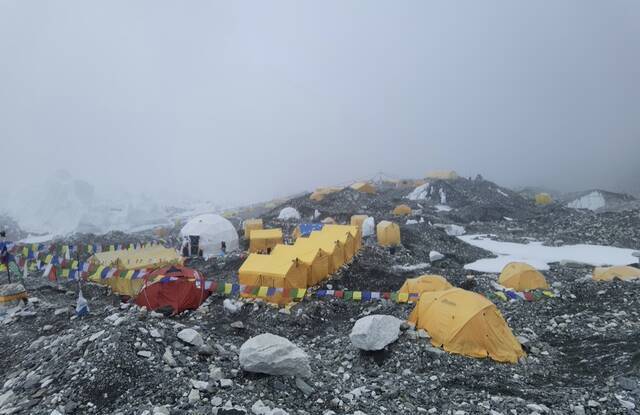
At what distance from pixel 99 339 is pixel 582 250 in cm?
2628

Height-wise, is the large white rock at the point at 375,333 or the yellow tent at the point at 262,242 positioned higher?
the large white rock at the point at 375,333

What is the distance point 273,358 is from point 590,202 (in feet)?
186

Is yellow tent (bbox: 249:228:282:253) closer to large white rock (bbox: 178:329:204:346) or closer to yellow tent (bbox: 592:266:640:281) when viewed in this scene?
large white rock (bbox: 178:329:204:346)

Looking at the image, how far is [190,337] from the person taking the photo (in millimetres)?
7883

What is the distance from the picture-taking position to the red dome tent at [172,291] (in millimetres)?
12109

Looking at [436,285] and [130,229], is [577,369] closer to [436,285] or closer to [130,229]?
[436,285]

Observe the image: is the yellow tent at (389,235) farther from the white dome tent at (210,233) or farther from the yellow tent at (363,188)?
the yellow tent at (363,188)

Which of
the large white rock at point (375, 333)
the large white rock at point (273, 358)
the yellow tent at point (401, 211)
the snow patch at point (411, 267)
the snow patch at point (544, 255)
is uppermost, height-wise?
the large white rock at point (273, 358)

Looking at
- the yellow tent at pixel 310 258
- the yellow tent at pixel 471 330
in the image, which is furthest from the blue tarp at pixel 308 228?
the yellow tent at pixel 471 330

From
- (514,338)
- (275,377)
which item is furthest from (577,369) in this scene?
(275,377)

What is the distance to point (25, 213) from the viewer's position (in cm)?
4875

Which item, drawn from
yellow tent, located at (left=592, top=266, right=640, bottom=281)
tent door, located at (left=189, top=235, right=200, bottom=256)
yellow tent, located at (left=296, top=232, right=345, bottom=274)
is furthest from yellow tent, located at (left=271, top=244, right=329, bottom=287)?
yellow tent, located at (left=592, top=266, right=640, bottom=281)

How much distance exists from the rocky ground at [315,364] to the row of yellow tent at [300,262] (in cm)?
109

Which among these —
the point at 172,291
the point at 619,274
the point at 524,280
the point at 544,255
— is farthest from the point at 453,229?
the point at 172,291
